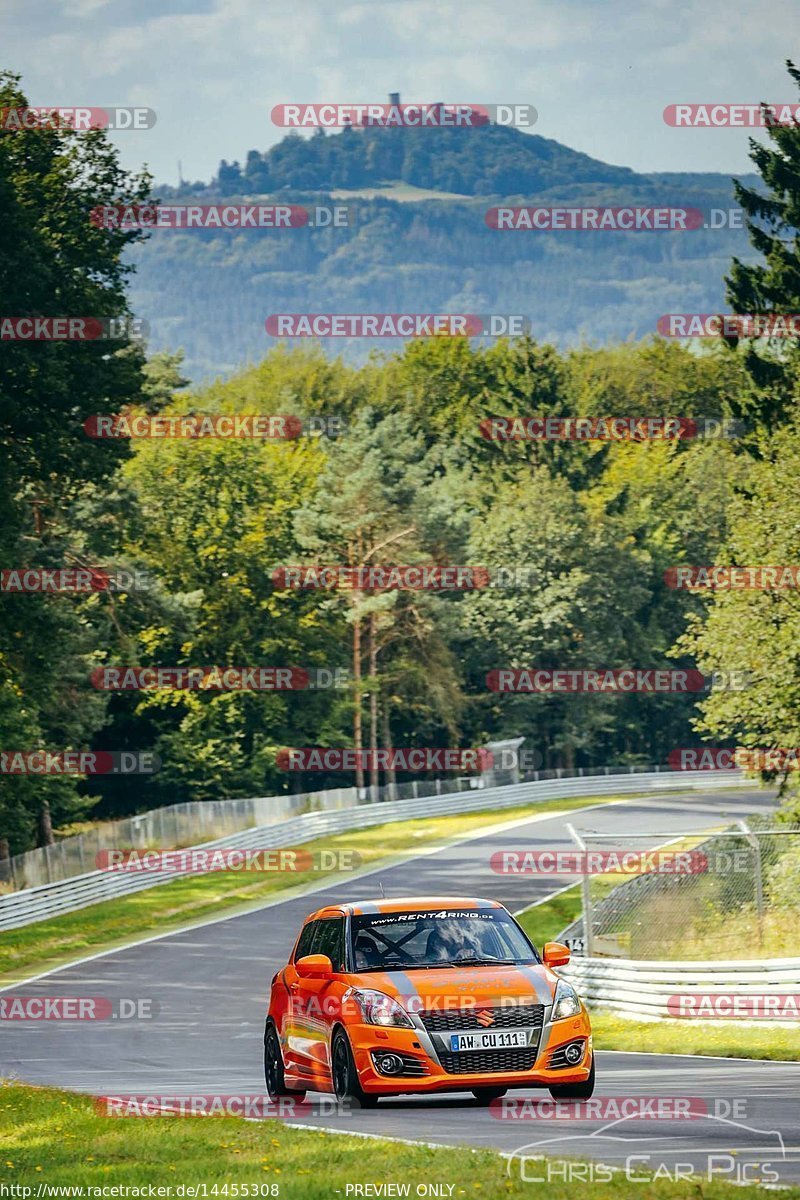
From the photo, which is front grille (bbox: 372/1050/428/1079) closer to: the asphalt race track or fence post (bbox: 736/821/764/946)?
the asphalt race track

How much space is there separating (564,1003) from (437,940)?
1359mm

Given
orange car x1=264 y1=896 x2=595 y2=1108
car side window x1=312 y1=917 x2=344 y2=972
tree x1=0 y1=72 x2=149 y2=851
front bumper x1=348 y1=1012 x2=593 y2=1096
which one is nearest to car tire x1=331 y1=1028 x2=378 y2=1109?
orange car x1=264 y1=896 x2=595 y2=1108

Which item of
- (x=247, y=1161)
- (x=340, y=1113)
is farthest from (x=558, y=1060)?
(x=247, y=1161)

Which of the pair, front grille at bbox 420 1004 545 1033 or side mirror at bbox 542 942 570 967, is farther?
side mirror at bbox 542 942 570 967

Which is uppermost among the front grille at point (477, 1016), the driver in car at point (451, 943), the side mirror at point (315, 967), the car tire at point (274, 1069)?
the driver in car at point (451, 943)

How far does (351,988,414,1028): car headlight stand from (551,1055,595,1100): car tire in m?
1.19

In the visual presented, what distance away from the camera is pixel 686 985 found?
75.6 feet

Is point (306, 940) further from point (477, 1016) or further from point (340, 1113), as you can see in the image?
point (477, 1016)

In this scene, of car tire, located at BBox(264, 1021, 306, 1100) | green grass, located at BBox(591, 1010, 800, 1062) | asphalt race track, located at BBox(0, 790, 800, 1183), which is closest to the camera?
asphalt race track, located at BBox(0, 790, 800, 1183)

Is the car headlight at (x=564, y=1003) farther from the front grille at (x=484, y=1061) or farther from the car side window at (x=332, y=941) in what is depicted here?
the car side window at (x=332, y=941)

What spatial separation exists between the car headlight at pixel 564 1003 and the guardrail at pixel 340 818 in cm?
3038

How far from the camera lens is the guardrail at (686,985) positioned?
69.5 feet

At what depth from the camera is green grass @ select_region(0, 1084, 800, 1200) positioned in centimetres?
953

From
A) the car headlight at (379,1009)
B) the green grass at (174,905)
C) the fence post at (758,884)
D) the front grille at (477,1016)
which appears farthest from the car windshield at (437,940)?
the green grass at (174,905)
